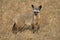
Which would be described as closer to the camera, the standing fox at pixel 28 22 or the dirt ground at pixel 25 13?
the dirt ground at pixel 25 13

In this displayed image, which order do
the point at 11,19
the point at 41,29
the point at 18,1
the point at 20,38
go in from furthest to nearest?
1. the point at 18,1
2. the point at 11,19
3. the point at 41,29
4. the point at 20,38

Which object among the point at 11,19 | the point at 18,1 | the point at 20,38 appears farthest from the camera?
the point at 18,1

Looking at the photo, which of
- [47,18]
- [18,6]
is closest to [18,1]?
[18,6]

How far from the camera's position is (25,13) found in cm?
866

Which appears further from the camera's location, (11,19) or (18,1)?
(18,1)

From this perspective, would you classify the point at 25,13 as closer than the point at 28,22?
No

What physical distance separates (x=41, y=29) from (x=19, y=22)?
2.74 feet

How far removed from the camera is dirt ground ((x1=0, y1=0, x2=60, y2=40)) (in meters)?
7.67

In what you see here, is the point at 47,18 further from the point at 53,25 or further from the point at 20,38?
the point at 20,38

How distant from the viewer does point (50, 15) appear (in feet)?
29.3

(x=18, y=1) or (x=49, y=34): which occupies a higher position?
(x=18, y=1)

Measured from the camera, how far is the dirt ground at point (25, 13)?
25.2 ft

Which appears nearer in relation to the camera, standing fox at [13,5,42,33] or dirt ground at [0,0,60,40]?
dirt ground at [0,0,60,40]

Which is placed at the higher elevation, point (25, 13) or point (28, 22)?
point (25, 13)
